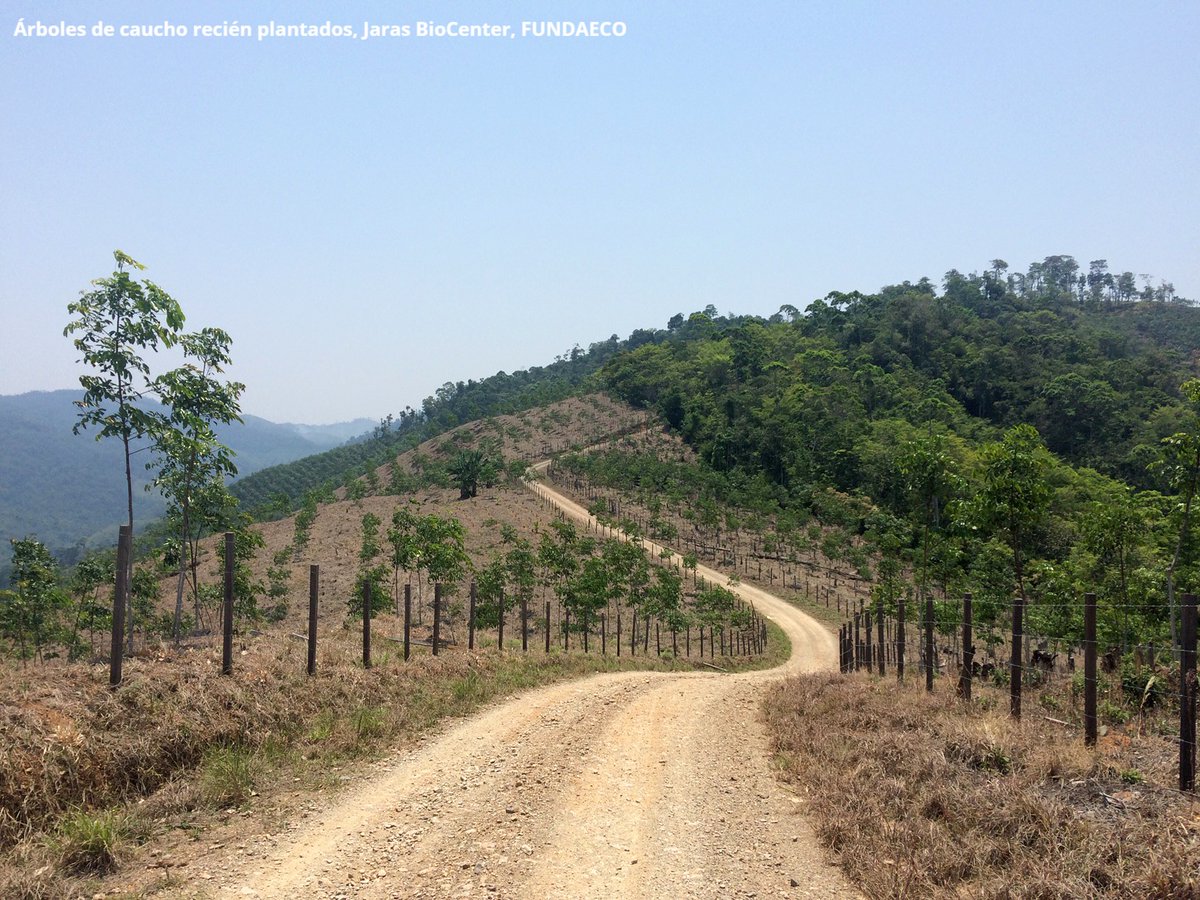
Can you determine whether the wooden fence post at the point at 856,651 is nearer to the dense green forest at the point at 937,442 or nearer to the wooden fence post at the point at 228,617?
the dense green forest at the point at 937,442

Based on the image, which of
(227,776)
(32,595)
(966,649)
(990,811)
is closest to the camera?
(990,811)

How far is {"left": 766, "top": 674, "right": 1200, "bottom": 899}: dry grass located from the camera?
5.50 meters

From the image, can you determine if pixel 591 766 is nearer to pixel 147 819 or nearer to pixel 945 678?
pixel 147 819

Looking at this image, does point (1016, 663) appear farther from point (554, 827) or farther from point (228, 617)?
point (228, 617)

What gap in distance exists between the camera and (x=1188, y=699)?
7000mm

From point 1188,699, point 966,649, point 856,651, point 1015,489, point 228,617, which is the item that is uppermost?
point 1015,489

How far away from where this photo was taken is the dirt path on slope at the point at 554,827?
614 cm

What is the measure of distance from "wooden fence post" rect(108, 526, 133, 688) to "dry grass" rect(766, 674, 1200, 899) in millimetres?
8686

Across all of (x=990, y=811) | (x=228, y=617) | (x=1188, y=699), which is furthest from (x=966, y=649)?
(x=228, y=617)

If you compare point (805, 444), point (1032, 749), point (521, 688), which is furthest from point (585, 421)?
point (1032, 749)

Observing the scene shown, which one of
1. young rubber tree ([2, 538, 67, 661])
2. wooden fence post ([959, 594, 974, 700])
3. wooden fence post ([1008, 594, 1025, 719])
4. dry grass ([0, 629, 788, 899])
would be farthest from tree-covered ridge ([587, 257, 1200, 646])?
young rubber tree ([2, 538, 67, 661])

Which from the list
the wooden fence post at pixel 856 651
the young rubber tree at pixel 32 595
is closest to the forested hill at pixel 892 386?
the wooden fence post at pixel 856 651

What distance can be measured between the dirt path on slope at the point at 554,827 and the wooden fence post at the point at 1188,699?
3.70 meters

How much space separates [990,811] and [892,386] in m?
109
